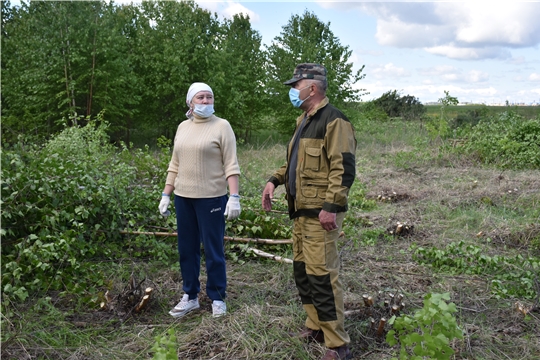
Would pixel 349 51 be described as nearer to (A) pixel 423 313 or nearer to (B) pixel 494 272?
Result: (B) pixel 494 272

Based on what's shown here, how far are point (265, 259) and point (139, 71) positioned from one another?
543 inches

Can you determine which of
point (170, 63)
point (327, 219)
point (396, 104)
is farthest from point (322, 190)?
point (396, 104)

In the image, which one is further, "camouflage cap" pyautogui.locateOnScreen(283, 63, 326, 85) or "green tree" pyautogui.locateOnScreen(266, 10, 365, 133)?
"green tree" pyautogui.locateOnScreen(266, 10, 365, 133)

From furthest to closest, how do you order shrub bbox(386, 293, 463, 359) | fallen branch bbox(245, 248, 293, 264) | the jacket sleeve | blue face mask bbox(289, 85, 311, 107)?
1. fallen branch bbox(245, 248, 293, 264)
2. blue face mask bbox(289, 85, 311, 107)
3. the jacket sleeve
4. shrub bbox(386, 293, 463, 359)

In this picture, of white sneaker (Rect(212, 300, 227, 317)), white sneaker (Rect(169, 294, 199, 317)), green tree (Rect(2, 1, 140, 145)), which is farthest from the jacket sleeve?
green tree (Rect(2, 1, 140, 145))

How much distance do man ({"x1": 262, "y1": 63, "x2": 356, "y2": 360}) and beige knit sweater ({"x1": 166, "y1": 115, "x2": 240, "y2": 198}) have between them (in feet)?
2.34

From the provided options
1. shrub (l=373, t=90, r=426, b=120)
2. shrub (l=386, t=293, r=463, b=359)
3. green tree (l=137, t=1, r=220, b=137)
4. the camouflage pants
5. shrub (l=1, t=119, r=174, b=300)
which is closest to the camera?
shrub (l=386, t=293, r=463, b=359)

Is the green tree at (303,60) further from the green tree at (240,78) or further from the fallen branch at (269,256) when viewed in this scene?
the fallen branch at (269,256)

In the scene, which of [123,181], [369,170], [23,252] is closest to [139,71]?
[369,170]

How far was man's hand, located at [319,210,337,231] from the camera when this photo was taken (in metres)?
2.98

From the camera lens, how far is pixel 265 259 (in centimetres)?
519

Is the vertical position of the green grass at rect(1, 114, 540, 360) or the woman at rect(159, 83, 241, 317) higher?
the woman at rect(159, 83, 241, 317)

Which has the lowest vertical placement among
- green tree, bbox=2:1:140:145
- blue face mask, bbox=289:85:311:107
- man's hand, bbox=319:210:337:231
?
man's hand, bbox=319:210:337:231

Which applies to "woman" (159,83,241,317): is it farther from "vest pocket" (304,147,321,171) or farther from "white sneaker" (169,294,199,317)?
"vest pocket" (304,147,321,171)
